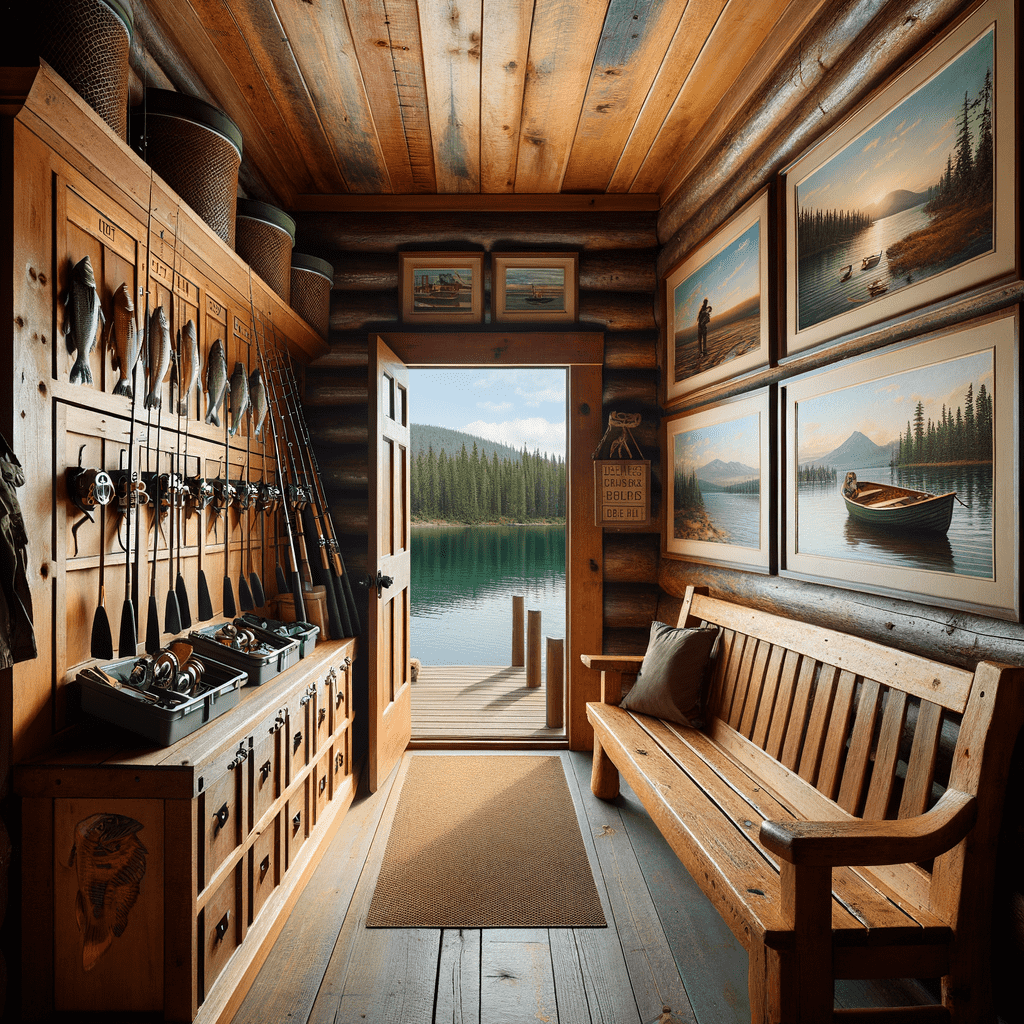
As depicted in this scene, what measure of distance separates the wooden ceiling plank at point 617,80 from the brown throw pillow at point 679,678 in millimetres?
2314

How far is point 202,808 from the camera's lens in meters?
1.57

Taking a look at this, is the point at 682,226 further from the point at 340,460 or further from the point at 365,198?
the point at 340,460

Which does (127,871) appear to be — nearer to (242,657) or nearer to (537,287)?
(242,657)

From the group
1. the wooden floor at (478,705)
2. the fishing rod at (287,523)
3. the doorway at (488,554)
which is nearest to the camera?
the fishing rod at (287,523)

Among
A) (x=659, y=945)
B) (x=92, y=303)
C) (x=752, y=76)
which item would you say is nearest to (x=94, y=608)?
(x=92, y=303)

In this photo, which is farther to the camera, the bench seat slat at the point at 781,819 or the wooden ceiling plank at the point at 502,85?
the wooden ceiling plank at the point at 502,85

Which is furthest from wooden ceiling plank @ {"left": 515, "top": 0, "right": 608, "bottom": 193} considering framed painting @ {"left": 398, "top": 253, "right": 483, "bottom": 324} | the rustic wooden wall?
framed painting @ {"left": 398, "top": 253, "right": 483, "bottom": 324}

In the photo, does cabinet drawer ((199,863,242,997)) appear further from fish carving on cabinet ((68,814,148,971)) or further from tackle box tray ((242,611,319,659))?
tackle box tray ((242,611,319,659))

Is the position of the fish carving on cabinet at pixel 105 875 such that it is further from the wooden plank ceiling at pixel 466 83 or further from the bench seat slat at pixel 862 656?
the wooden plank ceiling at pixel 466 83

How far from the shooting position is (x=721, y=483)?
9.45 feet

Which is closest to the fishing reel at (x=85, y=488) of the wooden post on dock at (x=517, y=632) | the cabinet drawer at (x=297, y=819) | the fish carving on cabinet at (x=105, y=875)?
the fish carving on cabinet at (x=105, y=875)

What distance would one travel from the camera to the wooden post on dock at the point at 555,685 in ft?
13.0

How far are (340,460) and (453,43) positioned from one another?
2.06m

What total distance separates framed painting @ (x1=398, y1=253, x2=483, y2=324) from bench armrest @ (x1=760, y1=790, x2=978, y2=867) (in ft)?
9.77
